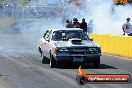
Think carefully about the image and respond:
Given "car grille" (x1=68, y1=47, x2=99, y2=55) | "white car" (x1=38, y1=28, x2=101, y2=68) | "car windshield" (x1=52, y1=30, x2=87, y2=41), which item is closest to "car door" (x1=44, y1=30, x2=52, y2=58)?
"white car" (x1=38, y1=28, x2=101, y2=68)

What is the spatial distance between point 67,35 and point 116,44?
6528mm

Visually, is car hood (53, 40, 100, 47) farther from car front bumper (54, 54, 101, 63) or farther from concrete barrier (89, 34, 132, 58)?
concrete barrier (89, 34, 132, 58)

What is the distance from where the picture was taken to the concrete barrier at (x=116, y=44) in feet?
71.1

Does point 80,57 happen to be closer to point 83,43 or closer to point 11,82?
point 83,43

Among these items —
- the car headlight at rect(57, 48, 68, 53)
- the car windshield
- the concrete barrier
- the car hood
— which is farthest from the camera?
the concrete barrier

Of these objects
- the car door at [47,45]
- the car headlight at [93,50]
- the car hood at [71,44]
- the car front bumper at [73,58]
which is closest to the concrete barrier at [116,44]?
the car door at [47,45]

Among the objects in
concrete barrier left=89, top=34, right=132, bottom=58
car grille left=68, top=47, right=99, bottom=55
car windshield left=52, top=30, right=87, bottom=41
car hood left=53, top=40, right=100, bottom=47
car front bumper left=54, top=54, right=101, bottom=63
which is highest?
car windshield left=52, top=30, right=87, bottom=41

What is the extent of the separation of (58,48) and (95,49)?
129cm

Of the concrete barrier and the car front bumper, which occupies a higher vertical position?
the car front bumper

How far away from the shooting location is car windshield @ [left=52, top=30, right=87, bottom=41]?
1698 cm

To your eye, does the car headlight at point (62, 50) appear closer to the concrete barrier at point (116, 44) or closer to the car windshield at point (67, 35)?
the car windshield at point (67, 35)

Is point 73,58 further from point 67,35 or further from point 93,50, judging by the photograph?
point 67,35

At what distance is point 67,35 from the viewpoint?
17.1 metres

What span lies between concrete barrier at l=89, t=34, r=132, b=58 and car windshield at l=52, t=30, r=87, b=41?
4690 millimetres
